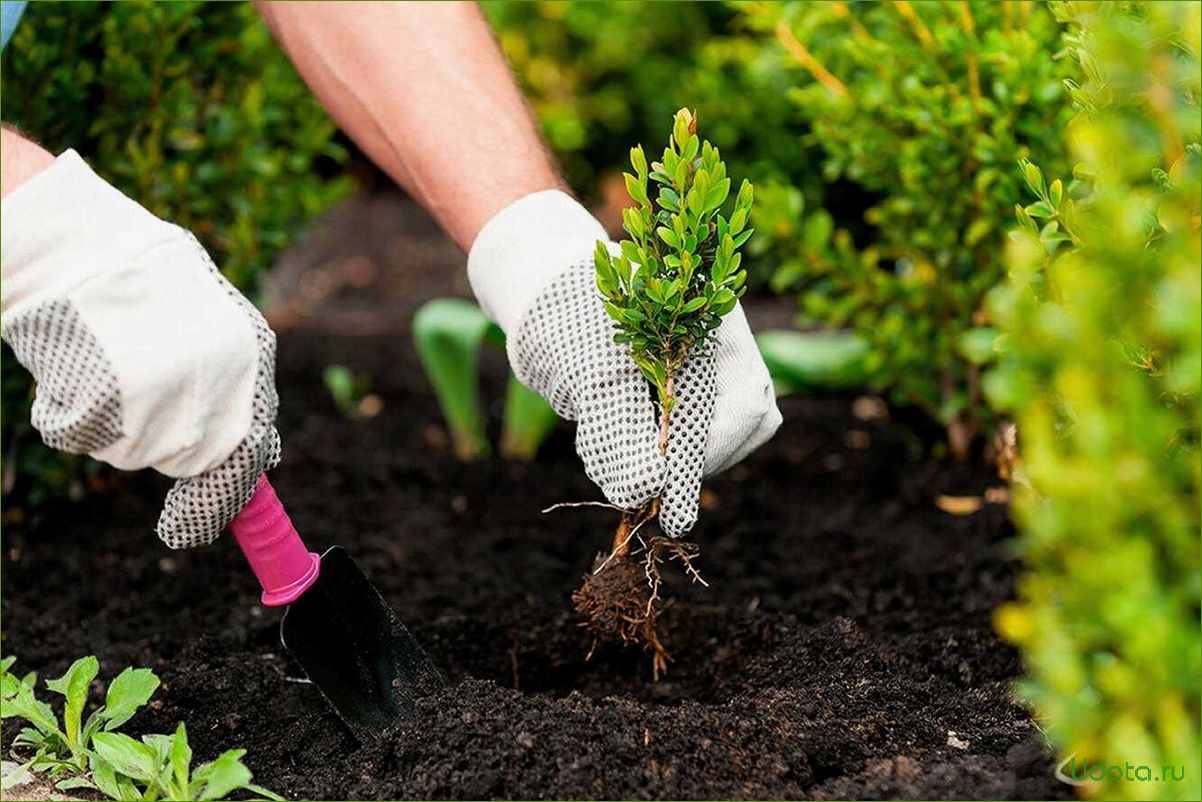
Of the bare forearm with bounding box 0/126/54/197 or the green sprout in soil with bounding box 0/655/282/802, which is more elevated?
the bare forearm with bounding box 0/126/54/197

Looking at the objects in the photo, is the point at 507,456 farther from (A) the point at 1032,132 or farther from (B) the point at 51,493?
(A) the point at 1032,132

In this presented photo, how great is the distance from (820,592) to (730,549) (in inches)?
11.0

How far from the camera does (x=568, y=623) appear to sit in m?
2.31

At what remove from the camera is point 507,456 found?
3.27 meters

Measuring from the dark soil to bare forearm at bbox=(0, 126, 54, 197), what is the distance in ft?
2.63

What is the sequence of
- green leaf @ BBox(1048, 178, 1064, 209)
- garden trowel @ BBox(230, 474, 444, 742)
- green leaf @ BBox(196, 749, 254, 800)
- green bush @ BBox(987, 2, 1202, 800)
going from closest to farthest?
green bush @ BBox(987, 2, 1202, 800), green leaf @ BBox(196, 749, 254, 800), green leaf @ BBox(1048, 178, 1064, 209), garden trowel @ BBox(230, 474, 444, 742)

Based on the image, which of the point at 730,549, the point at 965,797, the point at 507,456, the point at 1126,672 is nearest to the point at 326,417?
the point at 507,456

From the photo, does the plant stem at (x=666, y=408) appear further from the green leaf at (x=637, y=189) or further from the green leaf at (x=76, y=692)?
the green leaf at (x=76, y=692)

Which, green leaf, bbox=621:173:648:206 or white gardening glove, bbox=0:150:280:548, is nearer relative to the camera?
white gardening glove, bbox=0:150:280:548

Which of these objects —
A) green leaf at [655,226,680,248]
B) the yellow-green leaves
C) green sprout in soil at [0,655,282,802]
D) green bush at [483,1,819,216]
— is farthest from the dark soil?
green bush at [483,1,819,216]

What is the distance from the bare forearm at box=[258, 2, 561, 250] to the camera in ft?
7.25

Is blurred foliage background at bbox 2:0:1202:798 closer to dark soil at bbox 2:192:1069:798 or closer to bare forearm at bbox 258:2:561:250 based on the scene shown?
dark soil at bbox 2:192:1069:798

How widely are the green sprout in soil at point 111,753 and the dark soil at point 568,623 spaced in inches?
6.1

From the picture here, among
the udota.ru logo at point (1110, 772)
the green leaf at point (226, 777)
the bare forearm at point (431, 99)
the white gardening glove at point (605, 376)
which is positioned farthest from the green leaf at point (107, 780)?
the udota.ru logo at point (1110, 772)
